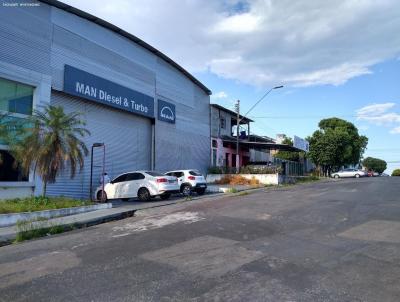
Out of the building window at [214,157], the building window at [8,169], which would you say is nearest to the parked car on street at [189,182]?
the building window at [8,169]

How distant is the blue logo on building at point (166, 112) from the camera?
95.3ft

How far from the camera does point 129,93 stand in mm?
25547

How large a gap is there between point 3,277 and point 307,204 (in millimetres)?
11645

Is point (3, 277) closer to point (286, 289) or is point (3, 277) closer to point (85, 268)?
point (85, 268)

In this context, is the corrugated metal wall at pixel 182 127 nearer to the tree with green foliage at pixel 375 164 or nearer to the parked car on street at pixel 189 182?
the parked car on street at pixel 189 182

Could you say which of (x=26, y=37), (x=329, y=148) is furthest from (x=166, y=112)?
(x=329, y=148)

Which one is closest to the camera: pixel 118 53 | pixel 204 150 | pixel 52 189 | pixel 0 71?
pixel 0 71

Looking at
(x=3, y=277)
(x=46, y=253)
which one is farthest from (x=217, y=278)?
(x=46, y=253)

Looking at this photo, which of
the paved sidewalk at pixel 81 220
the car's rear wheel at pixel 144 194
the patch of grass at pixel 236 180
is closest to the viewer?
the paved sidewalk at pixel 81 220

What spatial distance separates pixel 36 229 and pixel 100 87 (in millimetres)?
12969

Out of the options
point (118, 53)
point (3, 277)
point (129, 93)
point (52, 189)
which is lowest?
point (3, 277)

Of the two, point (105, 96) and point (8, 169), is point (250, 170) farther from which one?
point (8, 169)

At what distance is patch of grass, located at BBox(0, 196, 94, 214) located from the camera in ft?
45.5

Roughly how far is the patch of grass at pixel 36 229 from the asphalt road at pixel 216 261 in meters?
0.82
